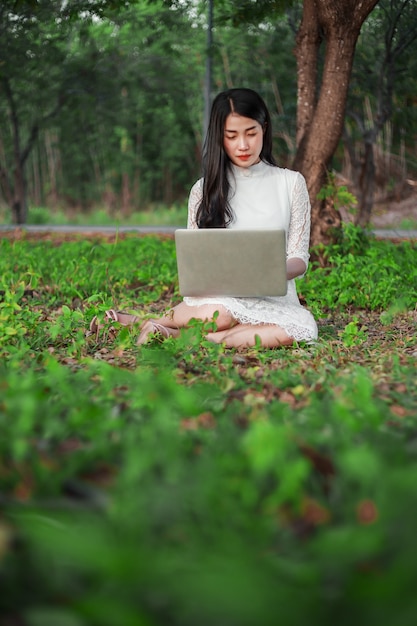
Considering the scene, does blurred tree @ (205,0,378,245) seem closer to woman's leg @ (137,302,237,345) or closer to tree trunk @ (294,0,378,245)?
tree trunk @ (294,0,378,245)

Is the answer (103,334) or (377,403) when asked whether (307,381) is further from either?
(103,334)

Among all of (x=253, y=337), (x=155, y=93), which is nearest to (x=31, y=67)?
(x=155, y=93)

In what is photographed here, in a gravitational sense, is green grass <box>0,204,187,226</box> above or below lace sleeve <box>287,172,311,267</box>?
below

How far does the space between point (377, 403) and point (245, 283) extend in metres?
1.76

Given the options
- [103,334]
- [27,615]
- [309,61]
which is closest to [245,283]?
[103,334]

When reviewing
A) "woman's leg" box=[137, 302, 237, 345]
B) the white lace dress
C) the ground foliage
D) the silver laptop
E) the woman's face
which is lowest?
"woman's leg" box=[137, 302, 237, 345]

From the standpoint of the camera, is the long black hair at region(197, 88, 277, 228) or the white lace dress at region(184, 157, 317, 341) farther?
the white lace dress at region(184, 157, 317, 341)

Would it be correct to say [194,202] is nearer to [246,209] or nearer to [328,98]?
[246,209]

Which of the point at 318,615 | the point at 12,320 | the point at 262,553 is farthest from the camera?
the point at 12,320

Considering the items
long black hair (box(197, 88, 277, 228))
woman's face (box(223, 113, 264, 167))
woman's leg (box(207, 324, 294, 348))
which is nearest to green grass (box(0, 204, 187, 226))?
long black hair (box(197, 88, 277, 228))

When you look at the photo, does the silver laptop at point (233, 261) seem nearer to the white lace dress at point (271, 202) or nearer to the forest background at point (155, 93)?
the white lace dress at point (271, 202)

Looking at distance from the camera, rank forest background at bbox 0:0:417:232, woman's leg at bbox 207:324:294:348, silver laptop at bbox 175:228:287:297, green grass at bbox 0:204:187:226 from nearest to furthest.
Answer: silver laptop at bbox 175:228:287:297 → woman's leg at bbox 207:324:294:348 → forest background at bbox 0:0:417:232 → green grass at bbox 0:204:187:226

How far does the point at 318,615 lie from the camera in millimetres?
1340

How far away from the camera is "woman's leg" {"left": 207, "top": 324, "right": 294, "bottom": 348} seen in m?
4.50
